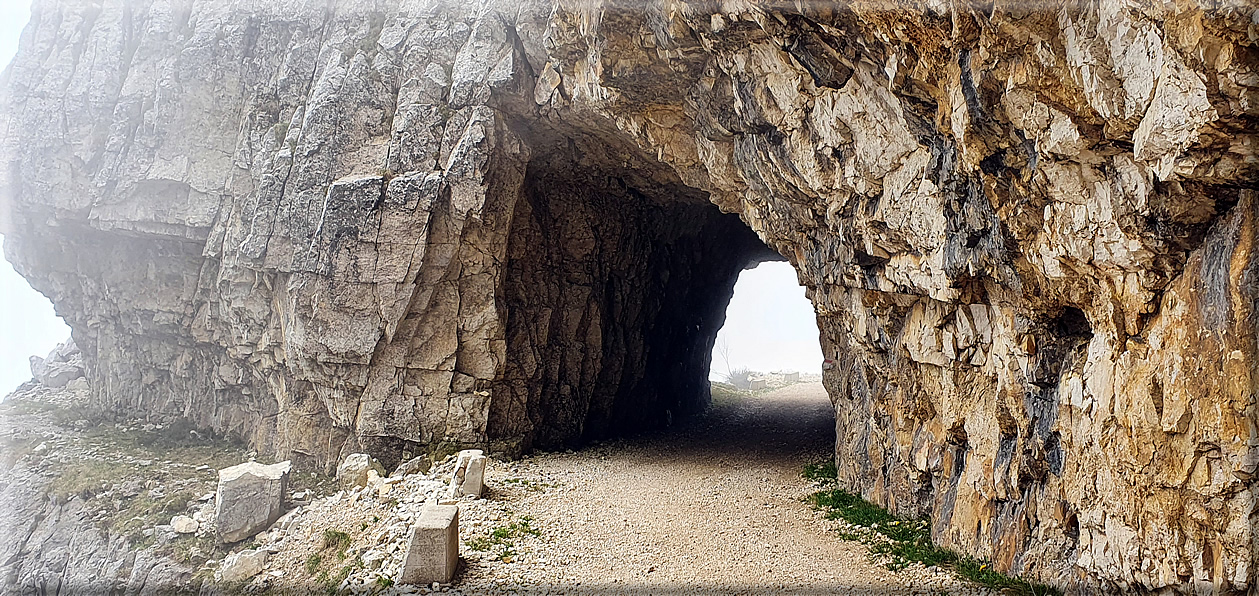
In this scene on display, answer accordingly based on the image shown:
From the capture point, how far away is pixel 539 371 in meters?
19.3

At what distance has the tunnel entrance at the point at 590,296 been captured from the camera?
1873 centimetres

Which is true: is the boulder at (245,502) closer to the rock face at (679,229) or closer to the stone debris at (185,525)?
the stone debris at (185,525)

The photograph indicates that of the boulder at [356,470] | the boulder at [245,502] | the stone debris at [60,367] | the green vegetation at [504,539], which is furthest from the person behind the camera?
the stone debris at [60,367]

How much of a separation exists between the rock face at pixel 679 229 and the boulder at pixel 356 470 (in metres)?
0.93

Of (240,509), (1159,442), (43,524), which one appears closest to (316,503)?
(240,509)

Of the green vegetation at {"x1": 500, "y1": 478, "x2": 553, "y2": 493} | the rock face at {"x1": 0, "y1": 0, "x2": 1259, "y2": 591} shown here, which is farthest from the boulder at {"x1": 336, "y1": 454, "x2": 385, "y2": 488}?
the green vegetation at {"x1": 500, "y1": 478, "x2": 553, "y2": 493}

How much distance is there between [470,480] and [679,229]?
38.7ft

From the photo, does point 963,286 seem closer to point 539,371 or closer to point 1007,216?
point 1007,216

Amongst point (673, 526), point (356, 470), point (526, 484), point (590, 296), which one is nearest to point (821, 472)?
point (673, 526)

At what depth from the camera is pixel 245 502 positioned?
14.3 meters

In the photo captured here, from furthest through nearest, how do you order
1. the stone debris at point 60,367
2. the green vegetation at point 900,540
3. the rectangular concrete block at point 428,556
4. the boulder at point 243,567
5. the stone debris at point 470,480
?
the stone debris at point 60,367 < the stone debris at point 470,480 < the boulder at point 243,567 < the rectangular concrete block at point 428,556 < the green vegetation at point 900,540

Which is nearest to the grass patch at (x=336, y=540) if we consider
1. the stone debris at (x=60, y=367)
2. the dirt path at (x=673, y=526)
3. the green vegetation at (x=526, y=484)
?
the dirt path at (x=673, y=526)

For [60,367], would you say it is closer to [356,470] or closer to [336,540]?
[356,470]

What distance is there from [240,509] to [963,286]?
14.3 m
